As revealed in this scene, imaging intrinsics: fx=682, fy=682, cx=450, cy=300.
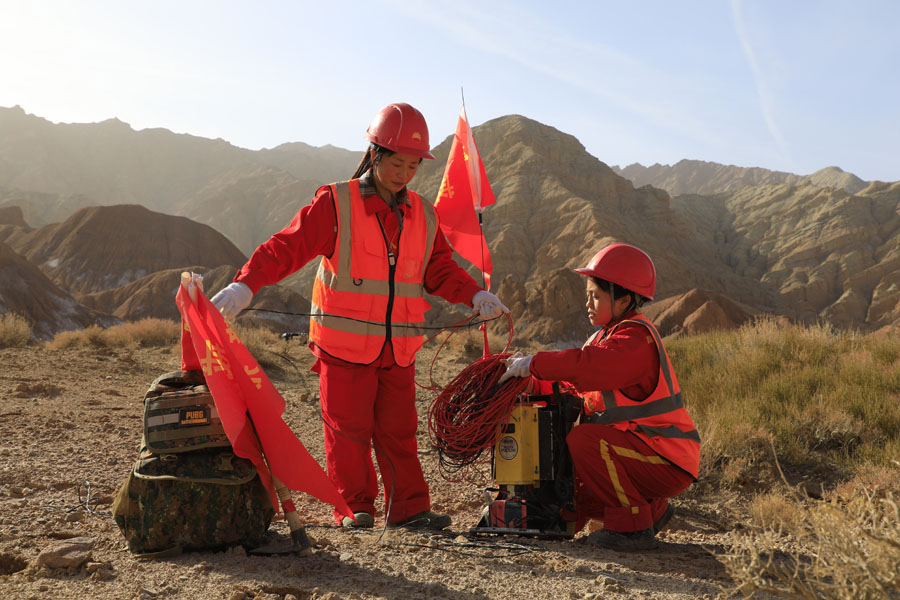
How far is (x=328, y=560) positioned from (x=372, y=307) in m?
1.37

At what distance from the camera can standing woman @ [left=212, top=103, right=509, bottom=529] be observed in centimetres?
380

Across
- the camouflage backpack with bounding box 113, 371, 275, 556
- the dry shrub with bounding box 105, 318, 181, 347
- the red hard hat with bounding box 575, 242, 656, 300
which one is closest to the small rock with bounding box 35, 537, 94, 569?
the camouflage backpack with bounding box 113, 371, 275, 556

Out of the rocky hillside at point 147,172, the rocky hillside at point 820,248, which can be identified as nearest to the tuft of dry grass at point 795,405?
the rocky hillside at point 820,248

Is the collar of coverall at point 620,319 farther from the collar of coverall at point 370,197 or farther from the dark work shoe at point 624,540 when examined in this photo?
the collar of coverall at point 370,197

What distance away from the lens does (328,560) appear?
3076 mm

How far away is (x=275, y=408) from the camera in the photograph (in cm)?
323

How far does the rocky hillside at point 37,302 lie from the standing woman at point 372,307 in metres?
28.0

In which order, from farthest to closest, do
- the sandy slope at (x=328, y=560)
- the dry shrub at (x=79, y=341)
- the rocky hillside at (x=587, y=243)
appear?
the rocky hillside at (x=587, y=243), the dry shrub at (x=79, y=341), the sandy slope at (x=328, y=560)

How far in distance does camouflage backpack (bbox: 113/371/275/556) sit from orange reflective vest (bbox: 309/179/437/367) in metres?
0.84

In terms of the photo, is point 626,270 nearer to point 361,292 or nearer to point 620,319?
point 620,319

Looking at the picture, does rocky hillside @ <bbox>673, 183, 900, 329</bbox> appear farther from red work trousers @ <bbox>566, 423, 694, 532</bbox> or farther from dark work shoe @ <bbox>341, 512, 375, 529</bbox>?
dark work shoe @ <bbox>341, 512, 375, 529</bbox>

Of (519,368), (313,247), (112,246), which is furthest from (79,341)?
(112,246)

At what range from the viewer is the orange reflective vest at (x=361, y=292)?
379 centimetres

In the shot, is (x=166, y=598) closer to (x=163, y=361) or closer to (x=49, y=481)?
(x=49, y=481)
